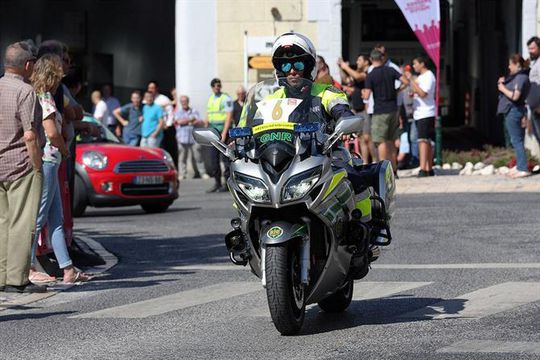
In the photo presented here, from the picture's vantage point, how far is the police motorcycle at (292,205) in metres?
9.24

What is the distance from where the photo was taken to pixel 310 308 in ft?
35.8

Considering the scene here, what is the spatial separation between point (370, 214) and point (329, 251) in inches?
23.8

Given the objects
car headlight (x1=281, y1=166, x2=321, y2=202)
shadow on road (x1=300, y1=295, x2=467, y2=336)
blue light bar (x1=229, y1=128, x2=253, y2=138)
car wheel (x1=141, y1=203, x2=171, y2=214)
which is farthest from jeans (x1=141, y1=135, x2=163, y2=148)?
car headlight (x1=281, y1=166, x2=321, y2=202)

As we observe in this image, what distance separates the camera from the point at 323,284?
9.55 meters

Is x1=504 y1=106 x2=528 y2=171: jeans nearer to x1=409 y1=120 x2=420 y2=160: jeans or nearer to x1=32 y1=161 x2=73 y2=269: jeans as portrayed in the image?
x1=409 y1=120 x2=420 y2=160: jeans

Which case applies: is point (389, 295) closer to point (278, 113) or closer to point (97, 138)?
point (278, 113)

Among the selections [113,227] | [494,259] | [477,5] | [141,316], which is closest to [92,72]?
[477,5]

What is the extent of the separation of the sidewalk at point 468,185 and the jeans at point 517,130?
0.33m

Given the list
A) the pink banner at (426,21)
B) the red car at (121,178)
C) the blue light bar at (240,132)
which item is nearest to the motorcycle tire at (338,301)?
the blue light bar at (240,132)

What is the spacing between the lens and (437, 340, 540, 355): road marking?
860 cm

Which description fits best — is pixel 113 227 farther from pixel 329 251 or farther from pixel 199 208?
pixel 329 251

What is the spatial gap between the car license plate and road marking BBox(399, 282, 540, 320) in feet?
34.3

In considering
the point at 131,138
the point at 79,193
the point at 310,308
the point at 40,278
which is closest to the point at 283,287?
the point at 310,308

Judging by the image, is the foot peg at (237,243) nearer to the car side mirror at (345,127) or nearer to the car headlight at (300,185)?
the car headlight at (300,185)
